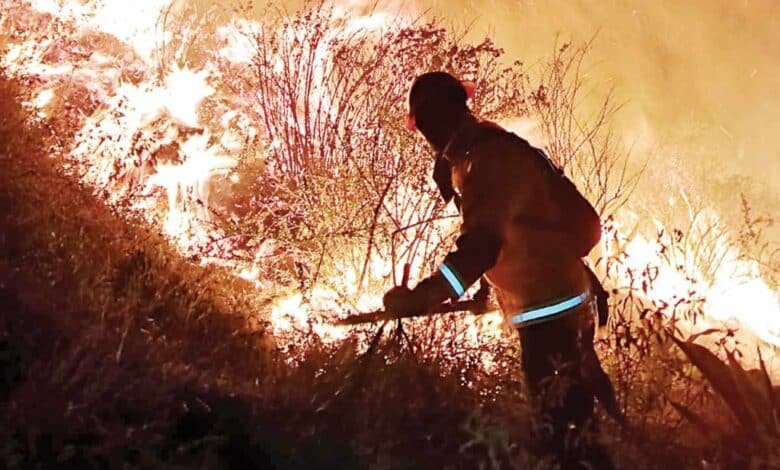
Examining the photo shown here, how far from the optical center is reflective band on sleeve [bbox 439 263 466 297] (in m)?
3.26

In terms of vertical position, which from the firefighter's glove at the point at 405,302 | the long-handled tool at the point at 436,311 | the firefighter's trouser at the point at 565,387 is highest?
the long-handled tool at the point at 436,311

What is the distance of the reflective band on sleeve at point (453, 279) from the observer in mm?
3258

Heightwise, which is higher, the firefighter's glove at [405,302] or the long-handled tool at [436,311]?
the long-handled tool at [436,311]

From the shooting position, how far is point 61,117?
6.64 metres

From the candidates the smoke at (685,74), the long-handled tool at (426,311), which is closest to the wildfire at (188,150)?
the long-handled tool at (426,311)

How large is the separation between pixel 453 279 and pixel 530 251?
395 millimetres

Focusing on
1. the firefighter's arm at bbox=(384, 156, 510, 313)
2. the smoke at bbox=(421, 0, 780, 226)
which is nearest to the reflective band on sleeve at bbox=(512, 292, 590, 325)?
the firefighter's arm at bbox=(384, 156, 510, 313)

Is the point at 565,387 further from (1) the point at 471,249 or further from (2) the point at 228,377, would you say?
(2) the point at 228,377

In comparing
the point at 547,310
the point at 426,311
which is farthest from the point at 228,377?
the point at 547,310

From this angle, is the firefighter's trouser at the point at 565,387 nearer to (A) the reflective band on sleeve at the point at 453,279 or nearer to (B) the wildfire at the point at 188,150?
(A) the reflective band on sleeve at the point at 453,279

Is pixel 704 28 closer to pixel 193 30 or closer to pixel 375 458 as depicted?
pixel 193 30

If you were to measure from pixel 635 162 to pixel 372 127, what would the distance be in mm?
5354

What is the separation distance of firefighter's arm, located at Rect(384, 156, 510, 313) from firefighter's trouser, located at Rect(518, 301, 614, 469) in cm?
44

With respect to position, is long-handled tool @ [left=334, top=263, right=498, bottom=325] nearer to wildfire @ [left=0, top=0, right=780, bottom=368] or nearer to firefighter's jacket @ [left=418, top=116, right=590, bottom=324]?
firefighter's jacket @ [left=418, top=116, right=590, bottom=324]
